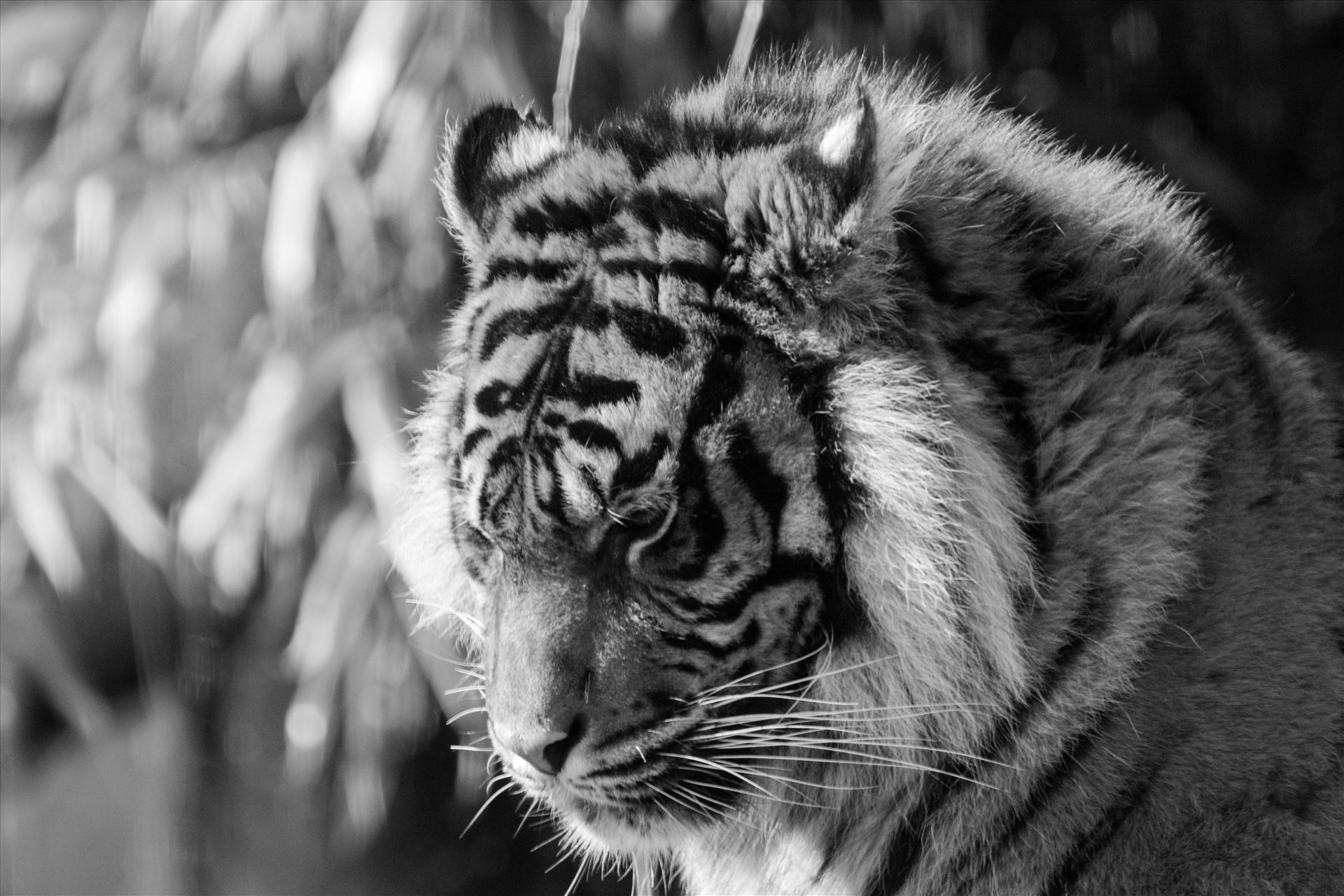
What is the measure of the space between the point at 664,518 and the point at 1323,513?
641 mm

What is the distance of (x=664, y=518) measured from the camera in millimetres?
1125

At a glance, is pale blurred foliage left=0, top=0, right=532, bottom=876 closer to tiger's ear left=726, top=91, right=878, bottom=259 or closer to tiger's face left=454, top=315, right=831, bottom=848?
tiger's face left=454, top=315, right=831, bottom=848

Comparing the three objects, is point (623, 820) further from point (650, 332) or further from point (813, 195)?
point (813, 195)

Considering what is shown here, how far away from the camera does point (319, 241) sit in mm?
2730

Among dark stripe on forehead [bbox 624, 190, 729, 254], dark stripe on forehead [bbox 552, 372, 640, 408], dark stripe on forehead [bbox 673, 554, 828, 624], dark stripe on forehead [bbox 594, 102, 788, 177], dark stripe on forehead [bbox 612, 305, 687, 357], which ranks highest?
dark stripe on forehead [bbox 594, 102, 788, 177]

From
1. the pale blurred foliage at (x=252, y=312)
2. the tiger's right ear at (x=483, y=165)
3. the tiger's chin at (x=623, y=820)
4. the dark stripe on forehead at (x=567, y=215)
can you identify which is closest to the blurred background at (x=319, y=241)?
the pale blurred foliage at (x=252, y=312)

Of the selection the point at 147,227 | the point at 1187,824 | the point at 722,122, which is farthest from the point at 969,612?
the point at 147,227

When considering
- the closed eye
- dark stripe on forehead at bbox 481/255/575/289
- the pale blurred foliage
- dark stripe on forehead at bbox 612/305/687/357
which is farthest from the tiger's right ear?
the pale blurred foliage

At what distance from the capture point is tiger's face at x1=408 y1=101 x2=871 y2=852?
113 centimetres

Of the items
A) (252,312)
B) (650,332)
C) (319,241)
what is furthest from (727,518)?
(252,312)

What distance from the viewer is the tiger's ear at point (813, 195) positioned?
1074 millimetres

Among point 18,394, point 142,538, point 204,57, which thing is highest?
point 204,57

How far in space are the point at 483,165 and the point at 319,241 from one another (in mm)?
1353

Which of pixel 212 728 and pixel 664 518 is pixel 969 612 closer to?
pixel 664 518
